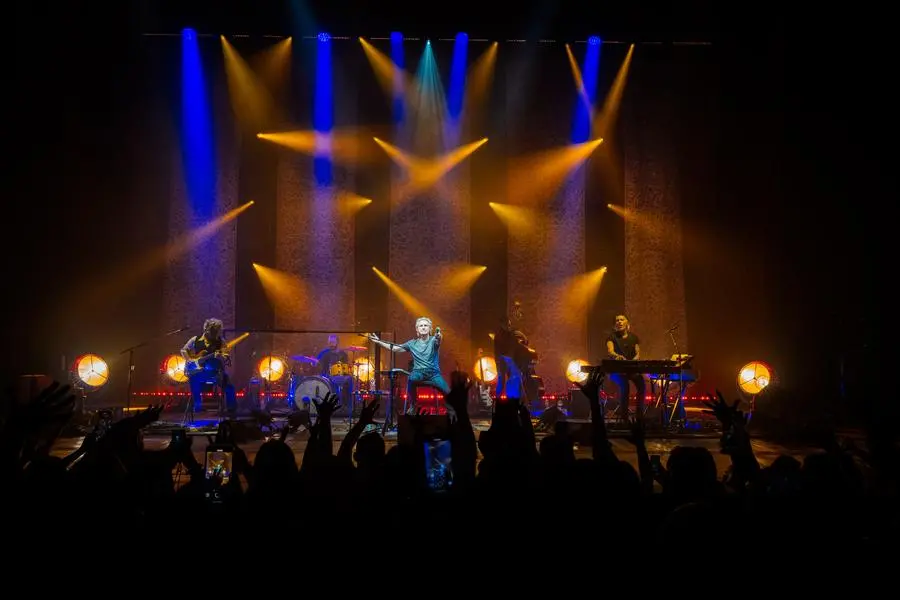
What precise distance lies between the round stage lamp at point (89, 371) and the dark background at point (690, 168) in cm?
139

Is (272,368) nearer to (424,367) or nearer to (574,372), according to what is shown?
(424,367)

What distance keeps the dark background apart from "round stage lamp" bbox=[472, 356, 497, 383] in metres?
1.78

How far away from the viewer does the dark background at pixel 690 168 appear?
1323cm

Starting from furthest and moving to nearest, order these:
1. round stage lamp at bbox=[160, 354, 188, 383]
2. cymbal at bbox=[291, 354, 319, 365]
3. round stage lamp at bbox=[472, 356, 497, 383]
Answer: round stage lamp at bbox=[472, 356, 497, 383], round stage lamp at bbox=[160, 354, 188, 383], cymbal at bbox=[291, 354, 319, 365]

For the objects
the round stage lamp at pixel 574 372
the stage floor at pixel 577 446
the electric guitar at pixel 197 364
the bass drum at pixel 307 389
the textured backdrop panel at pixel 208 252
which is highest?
the textured backdrop panel at pixel 208 252

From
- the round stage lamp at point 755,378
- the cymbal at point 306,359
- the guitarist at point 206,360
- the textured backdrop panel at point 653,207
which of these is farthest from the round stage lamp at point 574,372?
the guitarist at point 206,360

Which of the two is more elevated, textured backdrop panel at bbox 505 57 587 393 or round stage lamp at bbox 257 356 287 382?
textured backdrop panel at bbox 505 57 587 393

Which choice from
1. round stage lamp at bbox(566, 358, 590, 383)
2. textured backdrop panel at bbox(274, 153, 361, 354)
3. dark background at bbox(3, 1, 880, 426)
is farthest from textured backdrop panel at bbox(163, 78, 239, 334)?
round stage lamp at bbox(566, 358, 590, 383)

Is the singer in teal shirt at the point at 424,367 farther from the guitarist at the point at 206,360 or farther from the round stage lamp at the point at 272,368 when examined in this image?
the round stage lamp at the point at 272,368

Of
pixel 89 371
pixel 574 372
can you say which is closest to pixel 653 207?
pixel 574 372

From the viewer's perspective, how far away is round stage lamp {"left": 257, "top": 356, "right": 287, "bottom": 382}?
13946mm

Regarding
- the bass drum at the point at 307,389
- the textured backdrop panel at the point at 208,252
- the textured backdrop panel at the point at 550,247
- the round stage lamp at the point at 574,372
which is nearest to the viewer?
the bass drum at the point at 307,389

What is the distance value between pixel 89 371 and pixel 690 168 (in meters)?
A: 12.8

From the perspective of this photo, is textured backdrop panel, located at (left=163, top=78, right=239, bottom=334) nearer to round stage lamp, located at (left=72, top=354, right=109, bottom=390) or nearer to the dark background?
the dark background
